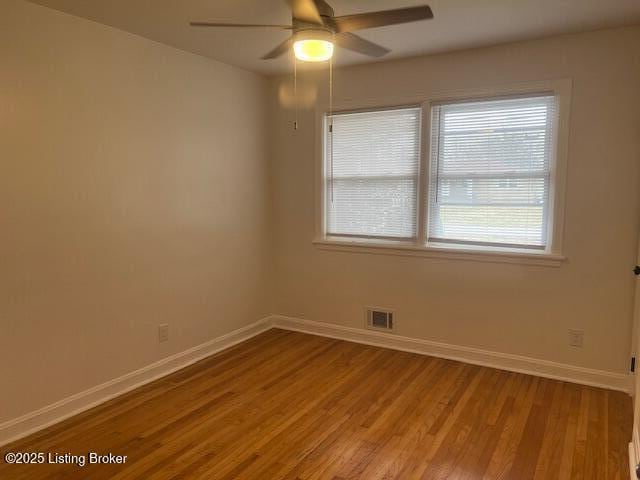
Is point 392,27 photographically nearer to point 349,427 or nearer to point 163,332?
point 349,427

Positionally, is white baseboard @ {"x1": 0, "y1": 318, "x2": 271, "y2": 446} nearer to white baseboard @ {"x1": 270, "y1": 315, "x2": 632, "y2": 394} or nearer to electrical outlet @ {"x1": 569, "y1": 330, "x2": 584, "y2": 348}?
white baseboard @ {"x1": 270, "y1": 315, "x2": 632, "y2": 394}

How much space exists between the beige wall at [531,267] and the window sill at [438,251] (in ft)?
0.17

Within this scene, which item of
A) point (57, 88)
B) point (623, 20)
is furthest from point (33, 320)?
point (623, 20)

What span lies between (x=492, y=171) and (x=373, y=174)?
1.01m

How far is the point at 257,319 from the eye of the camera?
451 cm

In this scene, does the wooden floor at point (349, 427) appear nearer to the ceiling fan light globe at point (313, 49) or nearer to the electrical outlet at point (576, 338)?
the electrical outlet at point (576, 338)

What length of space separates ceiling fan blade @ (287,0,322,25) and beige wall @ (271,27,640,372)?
1764mm

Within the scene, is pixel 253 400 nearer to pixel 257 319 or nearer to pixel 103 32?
pixel 257 319

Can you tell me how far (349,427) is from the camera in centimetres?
276

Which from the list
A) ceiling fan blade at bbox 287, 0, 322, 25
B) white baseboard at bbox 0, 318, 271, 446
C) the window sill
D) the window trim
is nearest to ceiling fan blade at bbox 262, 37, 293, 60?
ceiling fan blade at bbox 287, 0, 322, 25

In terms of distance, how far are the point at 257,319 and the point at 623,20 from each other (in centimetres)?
368

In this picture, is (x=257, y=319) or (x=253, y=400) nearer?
(x=253, y=400)

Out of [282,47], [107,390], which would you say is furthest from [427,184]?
[107,390]

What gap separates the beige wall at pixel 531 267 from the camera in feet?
10.2
